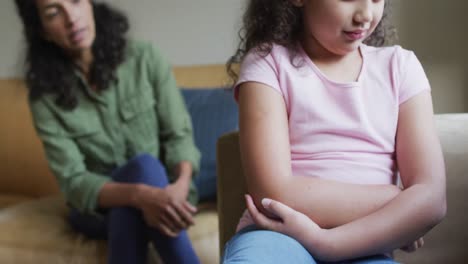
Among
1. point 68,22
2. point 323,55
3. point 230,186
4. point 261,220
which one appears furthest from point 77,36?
point 261,220

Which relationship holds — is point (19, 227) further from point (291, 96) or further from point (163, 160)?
point (291, 96)

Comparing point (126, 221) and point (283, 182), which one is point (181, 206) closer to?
point (126, 221)

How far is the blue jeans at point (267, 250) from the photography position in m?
0.73

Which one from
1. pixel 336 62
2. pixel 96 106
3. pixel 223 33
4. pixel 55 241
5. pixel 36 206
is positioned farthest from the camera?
pixel 223 33

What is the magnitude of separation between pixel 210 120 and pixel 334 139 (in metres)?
0.99

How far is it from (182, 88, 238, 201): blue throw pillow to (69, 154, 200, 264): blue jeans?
32 cm

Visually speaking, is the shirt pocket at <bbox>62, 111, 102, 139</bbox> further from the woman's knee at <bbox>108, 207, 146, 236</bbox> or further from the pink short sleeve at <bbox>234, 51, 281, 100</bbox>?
the pink short sleeve at <bbox>234, 51, 281, 100</bbox>

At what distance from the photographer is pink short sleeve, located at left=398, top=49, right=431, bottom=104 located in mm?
938

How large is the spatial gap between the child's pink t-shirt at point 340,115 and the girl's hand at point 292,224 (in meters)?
0.10

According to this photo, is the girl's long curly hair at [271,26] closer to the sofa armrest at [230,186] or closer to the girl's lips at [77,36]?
the sofa armrest at [230,186]

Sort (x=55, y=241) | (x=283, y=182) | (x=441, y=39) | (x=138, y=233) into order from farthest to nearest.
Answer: (x=441, y=39) < (x=55, y=241) < (x=138, y=233) < (x=283, y=182)

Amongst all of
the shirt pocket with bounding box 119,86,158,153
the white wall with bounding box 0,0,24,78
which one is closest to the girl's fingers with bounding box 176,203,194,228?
the shirt pocket with bounding box 119,86,158,153

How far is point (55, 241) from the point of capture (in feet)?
5.03

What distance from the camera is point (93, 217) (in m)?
1.56
